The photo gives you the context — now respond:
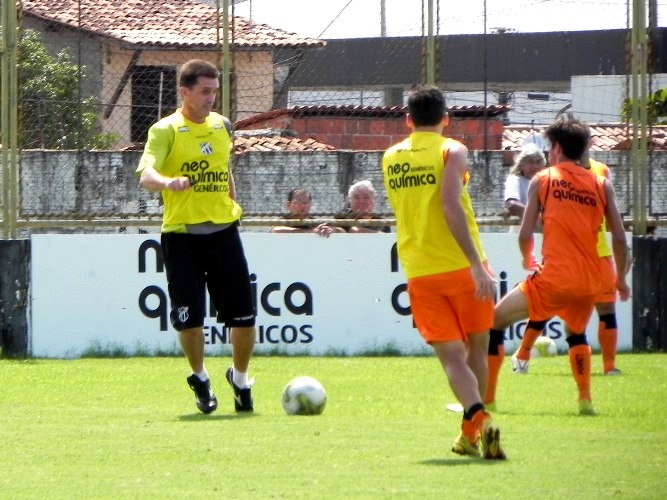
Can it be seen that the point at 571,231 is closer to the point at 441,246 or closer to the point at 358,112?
the point at 441,246

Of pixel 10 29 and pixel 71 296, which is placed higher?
pixel 10 29

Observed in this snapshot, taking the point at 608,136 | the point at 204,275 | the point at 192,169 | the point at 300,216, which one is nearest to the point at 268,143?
the point at 300,216

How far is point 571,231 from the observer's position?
8602 mm

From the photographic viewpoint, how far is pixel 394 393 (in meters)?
9.95

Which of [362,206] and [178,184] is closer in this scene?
[178,184]

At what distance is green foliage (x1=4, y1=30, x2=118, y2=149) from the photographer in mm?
14000

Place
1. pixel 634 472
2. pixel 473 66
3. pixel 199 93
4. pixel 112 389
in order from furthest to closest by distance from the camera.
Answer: pixel 473 66 → pixel 112 389 → pixel 199 93 → pixel 634 472

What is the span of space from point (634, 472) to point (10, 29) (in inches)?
342

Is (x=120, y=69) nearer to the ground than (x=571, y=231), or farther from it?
farther from it

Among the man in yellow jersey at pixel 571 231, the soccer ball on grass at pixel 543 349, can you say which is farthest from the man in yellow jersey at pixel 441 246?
the soccer ball on grass at pixel 543 349

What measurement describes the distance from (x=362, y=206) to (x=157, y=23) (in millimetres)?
7554

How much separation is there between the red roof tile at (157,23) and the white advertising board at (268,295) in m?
2.22

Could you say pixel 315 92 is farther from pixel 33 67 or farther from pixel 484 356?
pixel 484 356

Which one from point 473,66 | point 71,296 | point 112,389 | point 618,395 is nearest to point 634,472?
point 618,395
